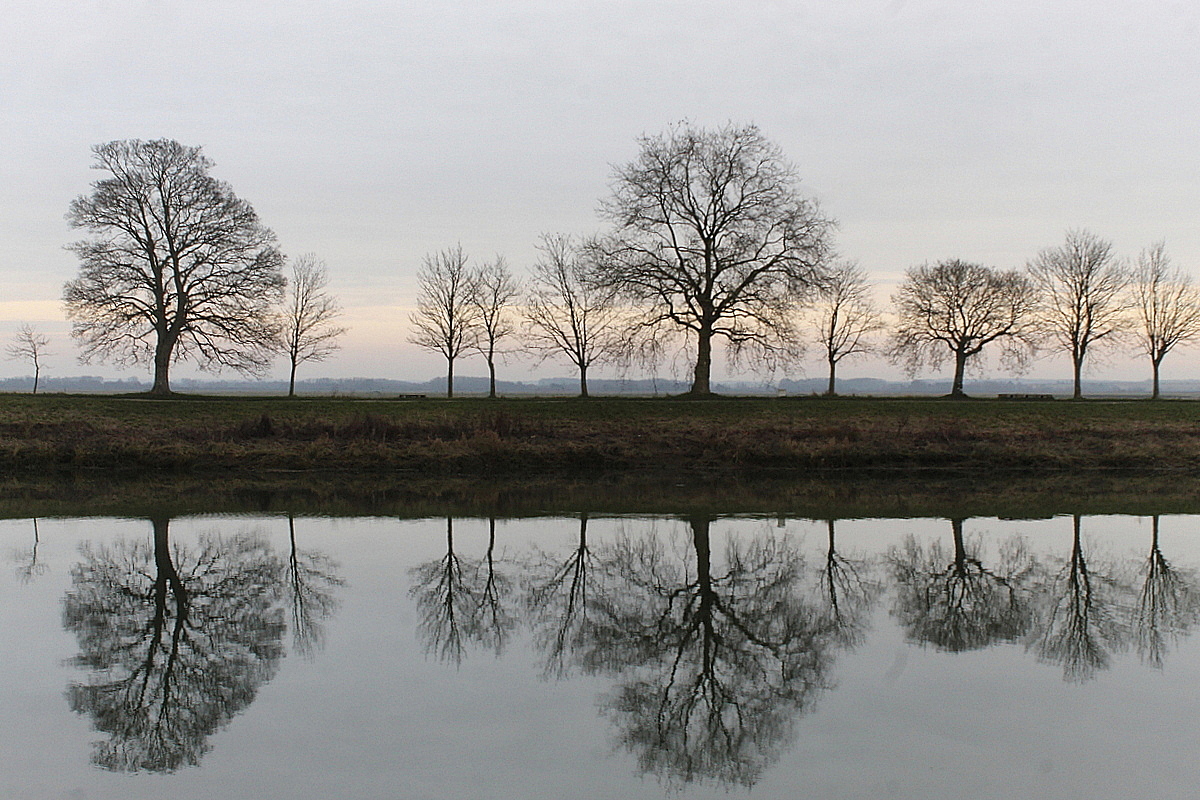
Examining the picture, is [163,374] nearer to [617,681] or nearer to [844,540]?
[844,540]

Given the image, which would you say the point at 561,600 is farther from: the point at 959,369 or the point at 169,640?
the point at 959,369

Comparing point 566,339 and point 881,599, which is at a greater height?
point 566,339

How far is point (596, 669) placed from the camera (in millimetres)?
8781

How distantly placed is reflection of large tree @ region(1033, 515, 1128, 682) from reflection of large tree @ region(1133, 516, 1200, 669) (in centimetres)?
23

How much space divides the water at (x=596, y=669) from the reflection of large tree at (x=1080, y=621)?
0.15 feet

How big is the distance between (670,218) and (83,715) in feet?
124

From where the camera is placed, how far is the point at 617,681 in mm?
8445

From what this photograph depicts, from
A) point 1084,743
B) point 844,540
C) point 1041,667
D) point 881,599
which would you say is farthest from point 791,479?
point 1084,743

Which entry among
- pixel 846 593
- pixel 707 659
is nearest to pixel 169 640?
pixel 707 659

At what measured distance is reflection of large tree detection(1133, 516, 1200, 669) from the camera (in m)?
9.65

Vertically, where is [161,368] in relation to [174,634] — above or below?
above

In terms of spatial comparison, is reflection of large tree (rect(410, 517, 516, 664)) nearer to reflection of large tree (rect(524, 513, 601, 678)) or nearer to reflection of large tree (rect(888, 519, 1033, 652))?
reflection of large tree (rect(524, 513, 601, 678))

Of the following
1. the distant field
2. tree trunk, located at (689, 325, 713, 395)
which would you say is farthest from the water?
tree trunk, located at (689, 325, 713, 395)

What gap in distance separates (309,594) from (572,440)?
58.4 feet
